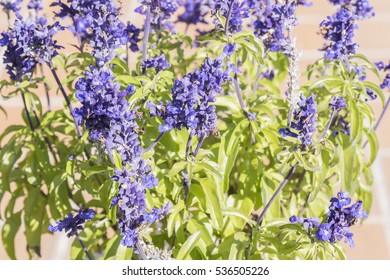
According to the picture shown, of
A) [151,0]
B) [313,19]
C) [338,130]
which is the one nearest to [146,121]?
[151,0]

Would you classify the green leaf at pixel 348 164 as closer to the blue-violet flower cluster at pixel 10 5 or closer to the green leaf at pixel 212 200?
the green leaf at pixel 212 200

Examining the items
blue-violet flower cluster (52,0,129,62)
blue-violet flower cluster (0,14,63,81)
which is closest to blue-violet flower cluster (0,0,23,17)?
blue-violet flower cluster (0,14,63,81)

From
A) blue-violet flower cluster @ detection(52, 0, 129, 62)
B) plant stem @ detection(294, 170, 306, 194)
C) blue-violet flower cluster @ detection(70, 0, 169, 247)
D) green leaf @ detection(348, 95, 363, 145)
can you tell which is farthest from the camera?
plant stem @ detection(294, 170, 306, 194)

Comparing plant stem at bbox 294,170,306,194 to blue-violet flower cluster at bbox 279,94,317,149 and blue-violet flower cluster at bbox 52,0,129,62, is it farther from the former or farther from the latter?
blue-violet flower cluster at bbox 52,0,129,62

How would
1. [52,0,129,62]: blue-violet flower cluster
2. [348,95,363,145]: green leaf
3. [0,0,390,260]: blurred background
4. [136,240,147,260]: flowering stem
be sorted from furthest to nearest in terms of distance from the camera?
[0,0,390,260]: blurred background < [348,95,363,145]: green leaf < [52,0,129,62]: blue-violet flower cluster < [136,240,147,260]: flowering stem

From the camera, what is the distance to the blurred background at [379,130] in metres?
3.62

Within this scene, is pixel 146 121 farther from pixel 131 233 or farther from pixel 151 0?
pixel 131 233

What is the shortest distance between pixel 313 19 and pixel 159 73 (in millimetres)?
3737

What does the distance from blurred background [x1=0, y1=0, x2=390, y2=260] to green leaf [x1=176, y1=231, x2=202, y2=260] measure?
106 cm

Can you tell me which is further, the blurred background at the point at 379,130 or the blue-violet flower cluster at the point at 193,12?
the blurred background at the point at 379,130

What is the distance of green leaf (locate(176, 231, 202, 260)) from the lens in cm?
188

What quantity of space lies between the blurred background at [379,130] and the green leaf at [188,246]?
1.06m

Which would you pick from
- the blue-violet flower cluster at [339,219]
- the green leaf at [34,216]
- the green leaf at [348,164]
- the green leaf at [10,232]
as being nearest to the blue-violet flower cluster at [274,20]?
the green leaf at [348,164]

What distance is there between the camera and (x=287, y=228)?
1819mm
